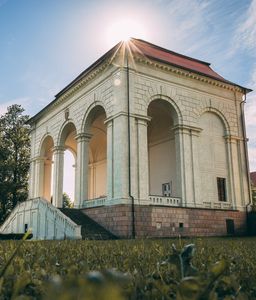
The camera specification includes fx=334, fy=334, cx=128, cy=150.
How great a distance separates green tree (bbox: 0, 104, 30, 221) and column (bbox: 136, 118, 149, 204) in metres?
18.6

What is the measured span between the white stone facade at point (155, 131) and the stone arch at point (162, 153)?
0.29 feet

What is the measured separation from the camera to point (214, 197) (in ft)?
80.0

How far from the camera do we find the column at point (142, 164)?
20484 millimetres

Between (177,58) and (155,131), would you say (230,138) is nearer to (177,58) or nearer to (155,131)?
(155,131)

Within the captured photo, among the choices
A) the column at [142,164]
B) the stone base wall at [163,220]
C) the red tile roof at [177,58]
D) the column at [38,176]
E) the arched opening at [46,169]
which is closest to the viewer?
the stone base wall at [163,220]

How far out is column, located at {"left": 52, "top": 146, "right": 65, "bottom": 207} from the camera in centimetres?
2770

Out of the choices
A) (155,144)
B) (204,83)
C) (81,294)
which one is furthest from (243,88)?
(81,294)

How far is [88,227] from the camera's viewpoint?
20.6m

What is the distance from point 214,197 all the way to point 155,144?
806 centimetres

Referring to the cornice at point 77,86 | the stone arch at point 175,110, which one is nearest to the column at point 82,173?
the cornice at point 77,86

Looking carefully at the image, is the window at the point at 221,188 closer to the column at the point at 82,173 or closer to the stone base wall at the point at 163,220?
the stone base wall at the point at 163,220

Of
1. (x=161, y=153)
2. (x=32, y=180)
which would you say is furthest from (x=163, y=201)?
(x=32, y=180)

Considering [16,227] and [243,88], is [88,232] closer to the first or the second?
[16,227]

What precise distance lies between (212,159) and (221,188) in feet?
7.57
